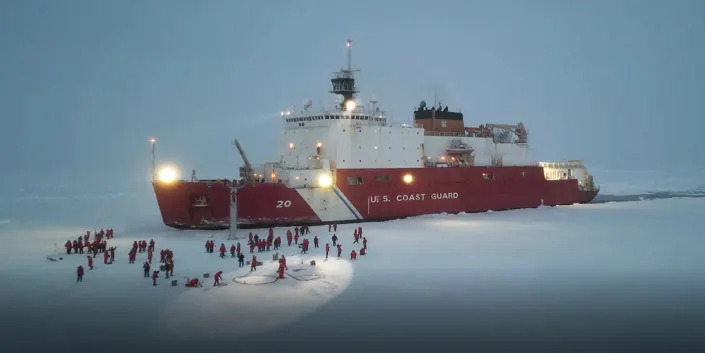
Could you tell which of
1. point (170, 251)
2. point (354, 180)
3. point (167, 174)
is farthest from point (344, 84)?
point (170, 251)

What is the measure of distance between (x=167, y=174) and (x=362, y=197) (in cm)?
1044

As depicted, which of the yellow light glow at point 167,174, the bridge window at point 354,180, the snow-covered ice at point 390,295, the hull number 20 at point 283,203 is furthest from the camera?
the bridge window at point 354,180

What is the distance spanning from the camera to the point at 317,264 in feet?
62.7

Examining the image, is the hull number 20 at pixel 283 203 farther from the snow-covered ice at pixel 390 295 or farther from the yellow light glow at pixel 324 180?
the snow-covered ice at pixel 390 295

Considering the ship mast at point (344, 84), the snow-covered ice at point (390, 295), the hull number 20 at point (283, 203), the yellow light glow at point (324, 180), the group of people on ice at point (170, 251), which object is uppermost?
the ship mast at point (344, 84)

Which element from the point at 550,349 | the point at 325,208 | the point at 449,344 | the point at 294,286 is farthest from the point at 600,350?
the point at 325,208

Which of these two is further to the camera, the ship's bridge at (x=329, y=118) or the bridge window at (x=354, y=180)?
Answer: the ship's bridge at (x=329, y=118)

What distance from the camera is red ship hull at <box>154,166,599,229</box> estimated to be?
88.0 feet

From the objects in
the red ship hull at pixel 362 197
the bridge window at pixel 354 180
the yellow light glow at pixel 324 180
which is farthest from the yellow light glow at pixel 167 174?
the bridge window at pixel 354 180

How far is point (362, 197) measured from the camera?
30.5 meters

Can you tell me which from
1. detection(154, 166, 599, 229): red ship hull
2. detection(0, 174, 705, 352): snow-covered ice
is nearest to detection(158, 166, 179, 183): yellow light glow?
detection(154, 166, 599, 229): red ship hull

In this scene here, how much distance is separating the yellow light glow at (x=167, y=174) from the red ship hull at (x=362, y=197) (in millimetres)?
378

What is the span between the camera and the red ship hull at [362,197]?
26812 millimetres

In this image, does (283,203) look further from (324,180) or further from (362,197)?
(362,197)
